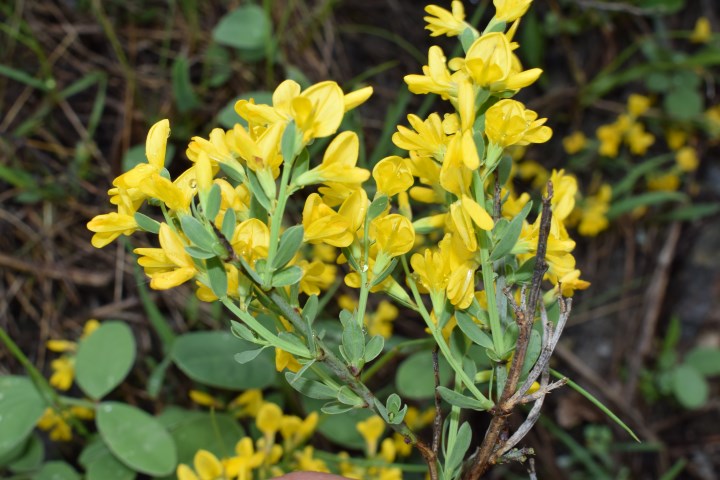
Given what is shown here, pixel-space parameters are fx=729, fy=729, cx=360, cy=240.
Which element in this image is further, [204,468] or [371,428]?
[371,428]

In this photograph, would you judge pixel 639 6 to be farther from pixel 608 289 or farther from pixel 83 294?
pixel 83 294

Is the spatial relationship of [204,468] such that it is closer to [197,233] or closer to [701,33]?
[197,233]

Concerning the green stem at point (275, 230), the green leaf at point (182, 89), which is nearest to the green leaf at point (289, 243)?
the green stem at point (275, 230)

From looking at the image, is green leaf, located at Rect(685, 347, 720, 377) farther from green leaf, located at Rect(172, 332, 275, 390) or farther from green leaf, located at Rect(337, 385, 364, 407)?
green leaf, located at Rect(337, 385, 364, 407)

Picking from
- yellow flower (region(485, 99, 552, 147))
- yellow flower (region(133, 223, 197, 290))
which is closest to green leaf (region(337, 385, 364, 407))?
yellow flower (region(133, 223, 197, 290))

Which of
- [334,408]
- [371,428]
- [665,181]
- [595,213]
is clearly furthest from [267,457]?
[665,181]
